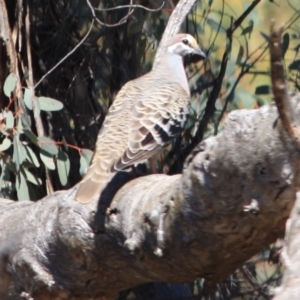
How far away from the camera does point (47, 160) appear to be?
4102 millimetres

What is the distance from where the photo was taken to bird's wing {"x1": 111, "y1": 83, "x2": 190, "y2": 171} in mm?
3773

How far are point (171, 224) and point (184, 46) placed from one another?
2.28 m

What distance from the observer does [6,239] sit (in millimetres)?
3324

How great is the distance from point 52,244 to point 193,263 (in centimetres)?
62

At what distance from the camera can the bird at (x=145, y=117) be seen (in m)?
3.59

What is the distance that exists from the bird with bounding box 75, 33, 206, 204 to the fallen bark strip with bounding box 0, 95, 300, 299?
20 cm

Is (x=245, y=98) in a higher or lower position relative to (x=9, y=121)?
lower

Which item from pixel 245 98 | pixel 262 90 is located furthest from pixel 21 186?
pixel 245 98

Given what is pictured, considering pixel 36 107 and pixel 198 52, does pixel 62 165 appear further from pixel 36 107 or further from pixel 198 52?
pixel 198 52

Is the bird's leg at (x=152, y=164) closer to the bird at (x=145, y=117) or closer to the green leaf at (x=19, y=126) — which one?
the bird at (x=145, y=117)

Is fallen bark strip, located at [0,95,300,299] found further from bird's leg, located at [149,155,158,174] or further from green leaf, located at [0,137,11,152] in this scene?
bird's leg, located at [149,155,158,174]

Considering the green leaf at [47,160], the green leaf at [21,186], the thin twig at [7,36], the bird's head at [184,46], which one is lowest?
the green leaf at [21,186]

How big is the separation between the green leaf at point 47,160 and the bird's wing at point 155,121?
1.26ft

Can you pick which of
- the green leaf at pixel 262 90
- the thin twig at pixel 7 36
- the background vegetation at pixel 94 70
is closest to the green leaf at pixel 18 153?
the background vegetation at pixel 94 70
